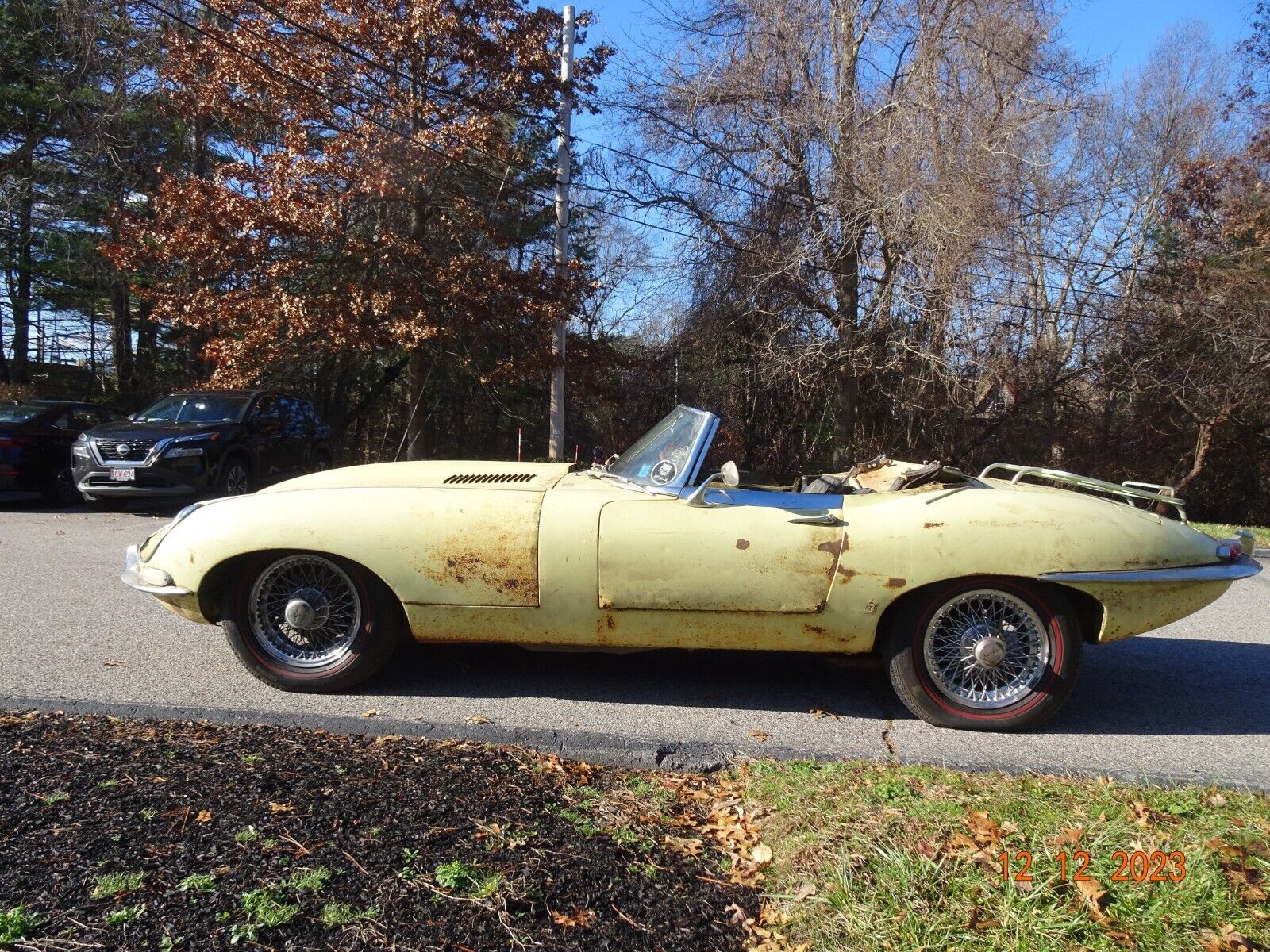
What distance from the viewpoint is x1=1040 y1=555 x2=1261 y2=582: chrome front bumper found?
3951mm

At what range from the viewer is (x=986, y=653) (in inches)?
157

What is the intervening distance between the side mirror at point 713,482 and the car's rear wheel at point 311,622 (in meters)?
1.44

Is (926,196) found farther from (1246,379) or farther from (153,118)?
(153,118)

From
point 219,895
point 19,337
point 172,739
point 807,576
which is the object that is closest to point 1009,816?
point 807,576

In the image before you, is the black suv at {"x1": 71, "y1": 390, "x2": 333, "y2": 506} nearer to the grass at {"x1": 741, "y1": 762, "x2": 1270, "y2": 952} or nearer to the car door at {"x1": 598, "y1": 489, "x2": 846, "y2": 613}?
the car door at {"x1": 598, "y1": 489, "x2": 846, "y2": 613}

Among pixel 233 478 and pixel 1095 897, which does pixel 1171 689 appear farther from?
pixel 233 478

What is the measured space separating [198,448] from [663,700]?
8491 mm

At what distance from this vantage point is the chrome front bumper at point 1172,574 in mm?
3951

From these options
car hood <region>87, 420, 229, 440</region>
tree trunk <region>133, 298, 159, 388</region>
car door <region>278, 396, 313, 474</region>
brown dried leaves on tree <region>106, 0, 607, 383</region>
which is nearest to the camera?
car hood <region>87, 420, 229, 440</region>

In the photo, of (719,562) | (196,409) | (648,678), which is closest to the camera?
(719,562)

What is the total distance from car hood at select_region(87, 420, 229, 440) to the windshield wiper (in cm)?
807

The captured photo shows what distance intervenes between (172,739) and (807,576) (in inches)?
101
